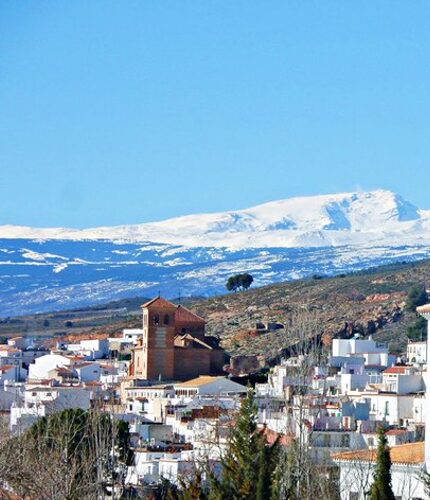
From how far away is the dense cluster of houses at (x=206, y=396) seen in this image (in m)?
52.2

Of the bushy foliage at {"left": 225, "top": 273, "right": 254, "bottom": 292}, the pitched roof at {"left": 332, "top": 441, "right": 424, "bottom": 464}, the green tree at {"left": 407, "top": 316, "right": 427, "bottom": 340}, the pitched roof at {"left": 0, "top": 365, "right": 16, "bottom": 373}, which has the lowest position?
the pitched roof at {"left": 332, "top": 441, "right": 424, "bottom": 464}

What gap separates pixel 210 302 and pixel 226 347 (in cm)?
3395

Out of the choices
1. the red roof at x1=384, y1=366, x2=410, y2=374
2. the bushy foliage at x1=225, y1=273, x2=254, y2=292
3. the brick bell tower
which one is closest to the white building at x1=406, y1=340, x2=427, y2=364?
the red roof at x1=384, y1=366, x2=410, y2=374

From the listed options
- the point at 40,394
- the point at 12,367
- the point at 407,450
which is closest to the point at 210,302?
the point at 12,367

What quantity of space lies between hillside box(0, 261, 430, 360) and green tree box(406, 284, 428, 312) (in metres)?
0.67

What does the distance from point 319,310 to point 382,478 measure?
340 ft

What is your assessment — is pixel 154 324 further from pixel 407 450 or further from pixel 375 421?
pixel 407 450

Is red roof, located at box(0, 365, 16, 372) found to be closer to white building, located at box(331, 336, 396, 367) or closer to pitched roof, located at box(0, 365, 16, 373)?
pitched roof, located at box(0, 365, 16, 373)

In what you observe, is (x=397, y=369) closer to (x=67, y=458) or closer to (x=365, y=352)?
(x=365, y=352)

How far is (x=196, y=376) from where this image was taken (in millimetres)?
110250

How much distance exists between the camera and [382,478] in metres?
36.3

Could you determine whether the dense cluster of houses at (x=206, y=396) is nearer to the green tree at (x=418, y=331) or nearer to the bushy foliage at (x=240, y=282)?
the green tree at (x=418, y=331)

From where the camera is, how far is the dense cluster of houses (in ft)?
171

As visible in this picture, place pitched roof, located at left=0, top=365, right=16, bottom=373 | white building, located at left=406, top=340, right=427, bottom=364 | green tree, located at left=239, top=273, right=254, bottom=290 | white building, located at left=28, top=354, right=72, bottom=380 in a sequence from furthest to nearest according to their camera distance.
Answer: green tree, located at left=239, top=273, right=254, bottom=290, pitched roof, located at left=0, top=365, right=16, bottom=373, white building, located at left=28, top=354, right=72, bottom=380, white building, located at left=406, top=340, right=427, bottom=364
